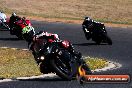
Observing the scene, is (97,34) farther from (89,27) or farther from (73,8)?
(73,8)

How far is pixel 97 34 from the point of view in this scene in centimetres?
2809

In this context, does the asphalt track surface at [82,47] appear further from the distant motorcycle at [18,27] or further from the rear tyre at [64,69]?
the distant motorcycle at [18,27]

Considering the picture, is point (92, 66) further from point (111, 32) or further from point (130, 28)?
point (130, 28)

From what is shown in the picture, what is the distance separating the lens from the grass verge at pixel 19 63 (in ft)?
54.7

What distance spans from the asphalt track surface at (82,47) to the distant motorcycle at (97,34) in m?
0.33

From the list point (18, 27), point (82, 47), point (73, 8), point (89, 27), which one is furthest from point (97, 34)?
point (73, 8)

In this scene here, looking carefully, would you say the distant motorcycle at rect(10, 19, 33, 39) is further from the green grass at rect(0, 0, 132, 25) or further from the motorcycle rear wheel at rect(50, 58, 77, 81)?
the green grass at rect(0, 0, 132, 25)

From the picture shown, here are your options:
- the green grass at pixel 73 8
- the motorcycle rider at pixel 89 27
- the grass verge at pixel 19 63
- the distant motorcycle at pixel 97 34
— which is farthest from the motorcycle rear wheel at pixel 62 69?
the green grass at pixel 73 8

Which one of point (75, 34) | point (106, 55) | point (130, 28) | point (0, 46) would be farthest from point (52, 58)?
point (130, 28)

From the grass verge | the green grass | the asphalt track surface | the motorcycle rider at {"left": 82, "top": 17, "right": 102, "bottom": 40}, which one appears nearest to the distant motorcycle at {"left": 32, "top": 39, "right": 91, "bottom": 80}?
the asphalt track surface

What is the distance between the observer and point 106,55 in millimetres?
23203

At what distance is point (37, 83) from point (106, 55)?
9.15 metres

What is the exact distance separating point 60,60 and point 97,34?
13.4 metres

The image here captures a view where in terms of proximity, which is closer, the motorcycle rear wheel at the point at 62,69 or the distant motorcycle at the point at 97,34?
the motorcycle rear wheel at the point at 62,69
